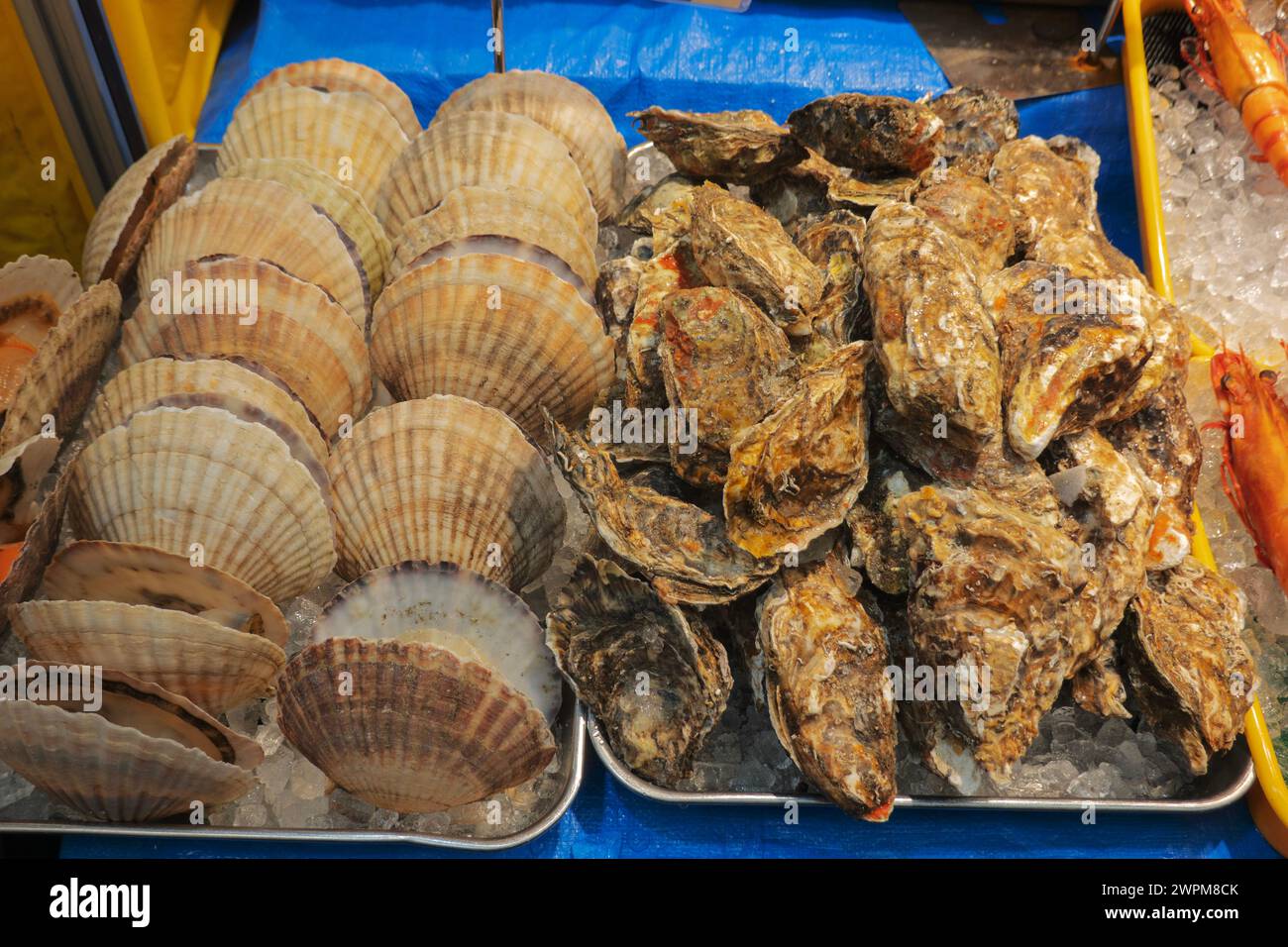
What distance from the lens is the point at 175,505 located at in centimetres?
151

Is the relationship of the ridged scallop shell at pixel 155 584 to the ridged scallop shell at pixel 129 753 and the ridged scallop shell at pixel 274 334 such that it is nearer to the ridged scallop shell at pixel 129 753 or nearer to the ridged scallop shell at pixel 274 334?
the ridged scallop shell at pixel 129 753

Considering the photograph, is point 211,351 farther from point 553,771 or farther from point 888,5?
point 888,5

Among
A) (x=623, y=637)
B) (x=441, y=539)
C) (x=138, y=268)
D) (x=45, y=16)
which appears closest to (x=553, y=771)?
(x=623, y=637)

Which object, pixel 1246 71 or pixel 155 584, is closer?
pixel 155 584

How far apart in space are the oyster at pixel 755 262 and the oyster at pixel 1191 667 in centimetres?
76

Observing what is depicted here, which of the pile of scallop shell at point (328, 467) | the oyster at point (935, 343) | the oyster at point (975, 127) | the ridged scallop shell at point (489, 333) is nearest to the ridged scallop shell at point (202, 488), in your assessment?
the pile of scallop shell at point (328, 467)

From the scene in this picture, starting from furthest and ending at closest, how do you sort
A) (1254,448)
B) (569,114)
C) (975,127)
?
(569,114)
(975,127)
(1254,448)

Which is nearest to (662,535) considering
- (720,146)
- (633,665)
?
(633,665)

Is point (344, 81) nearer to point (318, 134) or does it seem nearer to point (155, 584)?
point (318, 134)

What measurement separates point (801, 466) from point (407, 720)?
2.27ft

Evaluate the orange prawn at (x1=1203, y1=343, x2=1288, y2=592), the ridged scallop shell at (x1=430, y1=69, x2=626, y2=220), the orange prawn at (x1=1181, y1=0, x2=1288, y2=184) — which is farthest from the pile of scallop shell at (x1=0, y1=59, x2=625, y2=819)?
the orange prawn at (x1=1181, y1=0, x2=1288, y2=184)

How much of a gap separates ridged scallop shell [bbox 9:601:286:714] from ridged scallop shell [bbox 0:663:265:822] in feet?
0.18

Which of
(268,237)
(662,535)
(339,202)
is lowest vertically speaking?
(662,535)

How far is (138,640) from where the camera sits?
1373mm
